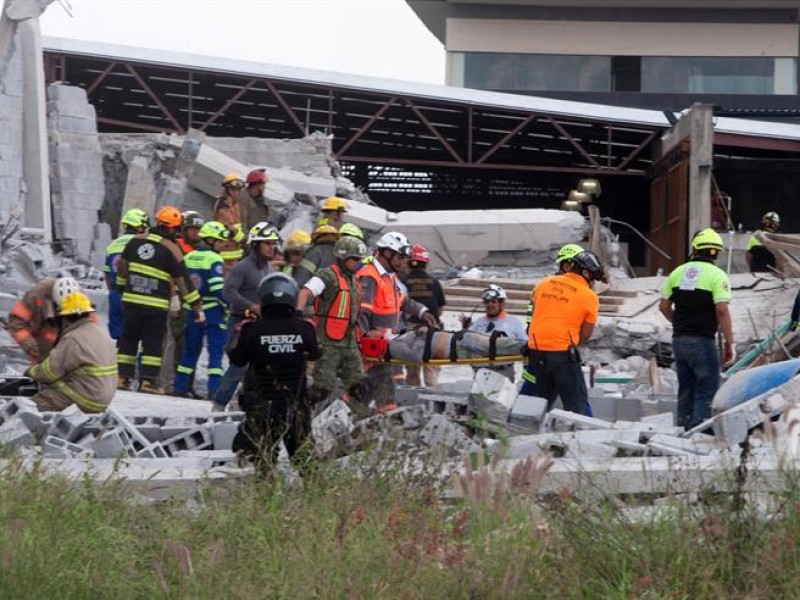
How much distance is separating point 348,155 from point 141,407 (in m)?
22.1

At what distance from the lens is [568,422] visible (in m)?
10.1

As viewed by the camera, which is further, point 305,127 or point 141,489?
point 305,127

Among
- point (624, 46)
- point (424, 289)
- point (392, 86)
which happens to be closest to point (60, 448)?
point (424, 289)

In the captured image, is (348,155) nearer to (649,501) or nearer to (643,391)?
(643,391)

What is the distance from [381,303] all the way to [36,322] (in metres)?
2.44

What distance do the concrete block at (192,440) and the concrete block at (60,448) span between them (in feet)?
2.95

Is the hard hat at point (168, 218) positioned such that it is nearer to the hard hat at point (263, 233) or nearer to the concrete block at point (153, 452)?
the hard hat at point (263, 233)

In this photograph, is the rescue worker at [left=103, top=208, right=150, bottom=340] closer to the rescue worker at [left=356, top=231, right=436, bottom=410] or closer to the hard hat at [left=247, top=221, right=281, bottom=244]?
the hard hat at [left=247, top=221, right=281, bottom=244]

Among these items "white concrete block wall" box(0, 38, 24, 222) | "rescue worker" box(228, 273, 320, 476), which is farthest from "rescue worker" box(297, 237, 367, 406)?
"white concrete block wall" box(0, 38, 24, 222)

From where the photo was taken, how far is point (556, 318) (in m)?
11.2

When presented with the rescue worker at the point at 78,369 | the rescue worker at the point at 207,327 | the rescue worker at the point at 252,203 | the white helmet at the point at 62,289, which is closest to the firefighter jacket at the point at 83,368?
the rescue worker at the point at 78,369

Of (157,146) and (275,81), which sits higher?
(275,81)

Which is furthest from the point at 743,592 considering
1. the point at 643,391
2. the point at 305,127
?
the point at 305,127

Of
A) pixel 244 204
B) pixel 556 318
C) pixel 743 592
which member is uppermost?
pixel 244 204
